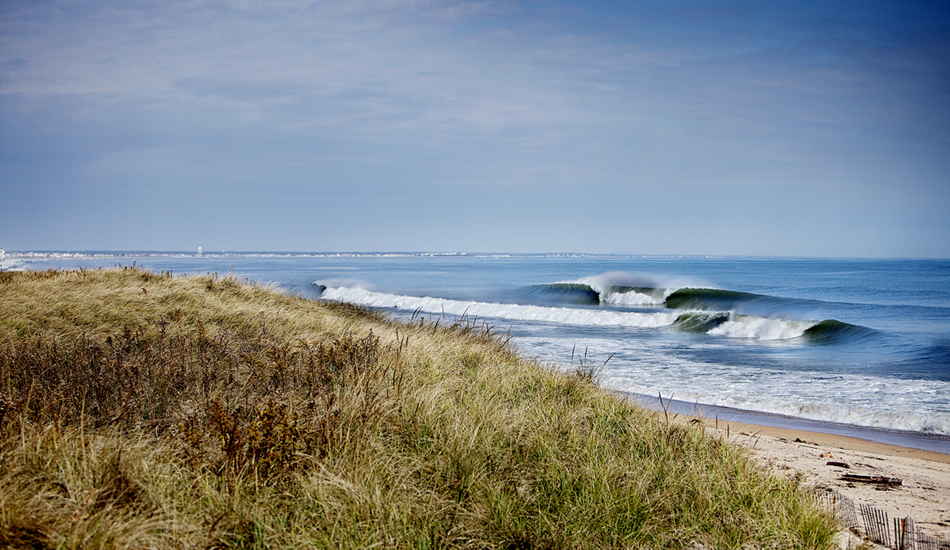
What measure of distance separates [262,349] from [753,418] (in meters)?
7.92

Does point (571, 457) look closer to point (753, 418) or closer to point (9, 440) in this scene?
point (9, 440)

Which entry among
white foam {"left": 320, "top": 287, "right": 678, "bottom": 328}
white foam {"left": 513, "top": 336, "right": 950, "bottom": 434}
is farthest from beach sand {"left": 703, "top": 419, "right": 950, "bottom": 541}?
white foam {"left": 320, "top": 287, "right": 678, "bottom": 328}

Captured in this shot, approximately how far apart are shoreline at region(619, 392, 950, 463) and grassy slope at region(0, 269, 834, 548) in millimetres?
2804

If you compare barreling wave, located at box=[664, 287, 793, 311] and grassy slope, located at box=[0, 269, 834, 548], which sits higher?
grassy slope, located at box=[0, 269, 834, 548]

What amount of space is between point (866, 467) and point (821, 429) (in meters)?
2.43

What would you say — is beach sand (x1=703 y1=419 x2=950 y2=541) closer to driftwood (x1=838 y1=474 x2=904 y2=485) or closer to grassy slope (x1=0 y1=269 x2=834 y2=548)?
driftwood (x1=838 y1=474 x2=904 y2=485)

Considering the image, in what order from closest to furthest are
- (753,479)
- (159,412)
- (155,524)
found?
1. (155,524)
2. (753,479)
3. (159,412)

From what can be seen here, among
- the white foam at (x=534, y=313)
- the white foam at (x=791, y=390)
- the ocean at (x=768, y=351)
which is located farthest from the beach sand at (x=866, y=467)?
the white foam at (x=534, y=313)

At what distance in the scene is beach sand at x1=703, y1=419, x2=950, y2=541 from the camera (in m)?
5.01

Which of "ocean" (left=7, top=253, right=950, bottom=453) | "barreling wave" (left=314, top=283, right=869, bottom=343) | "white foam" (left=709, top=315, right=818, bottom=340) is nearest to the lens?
"ocean" (left=7, top=253, right=950, bottom=453)

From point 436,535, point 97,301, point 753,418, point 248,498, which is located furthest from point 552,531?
point 97,301

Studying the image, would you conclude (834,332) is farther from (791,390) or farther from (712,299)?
(712,299)

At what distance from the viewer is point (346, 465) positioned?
399cm

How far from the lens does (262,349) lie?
311 inches
